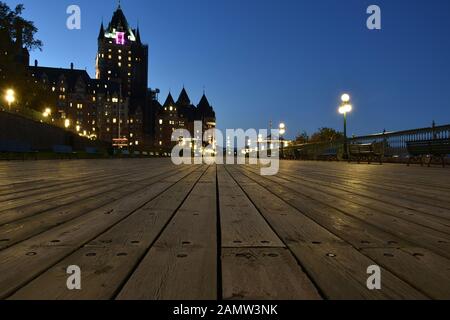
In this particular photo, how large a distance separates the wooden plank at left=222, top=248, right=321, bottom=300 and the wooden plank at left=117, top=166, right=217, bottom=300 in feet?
0.24

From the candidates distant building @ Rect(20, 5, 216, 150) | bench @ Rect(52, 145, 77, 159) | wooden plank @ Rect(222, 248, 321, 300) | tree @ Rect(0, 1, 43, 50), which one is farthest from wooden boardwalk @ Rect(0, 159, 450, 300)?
distant building @ Rect(20, 5, 216, 150)

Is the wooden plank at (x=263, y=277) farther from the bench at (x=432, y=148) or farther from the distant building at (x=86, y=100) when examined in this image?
the distant building at (x=86, y=100)

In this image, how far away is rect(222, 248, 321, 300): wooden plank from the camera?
4.90ft

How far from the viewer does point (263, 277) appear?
1.69 metres

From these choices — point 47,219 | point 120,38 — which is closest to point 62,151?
point 47,219

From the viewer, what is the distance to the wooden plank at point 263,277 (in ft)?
4.90

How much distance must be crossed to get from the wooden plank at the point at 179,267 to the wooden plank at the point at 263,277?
2.9 inches

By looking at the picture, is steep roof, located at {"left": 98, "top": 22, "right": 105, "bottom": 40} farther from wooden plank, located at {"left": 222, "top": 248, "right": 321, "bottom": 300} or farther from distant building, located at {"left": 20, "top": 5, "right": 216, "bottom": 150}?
wooden plank, located at {"left": 222, "top": 248, "right": 321, "bottom": 300}

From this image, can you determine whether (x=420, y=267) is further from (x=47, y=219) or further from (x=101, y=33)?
(x=101, y=33)

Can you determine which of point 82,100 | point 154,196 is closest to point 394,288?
point 154,196

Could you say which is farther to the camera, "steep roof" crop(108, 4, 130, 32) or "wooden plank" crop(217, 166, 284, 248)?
"steep roof" crop(108, 4, 130, 32)

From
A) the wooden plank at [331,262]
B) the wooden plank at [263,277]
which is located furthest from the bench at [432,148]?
the wooden plank at [263,277]

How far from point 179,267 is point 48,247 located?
2.90 ft
